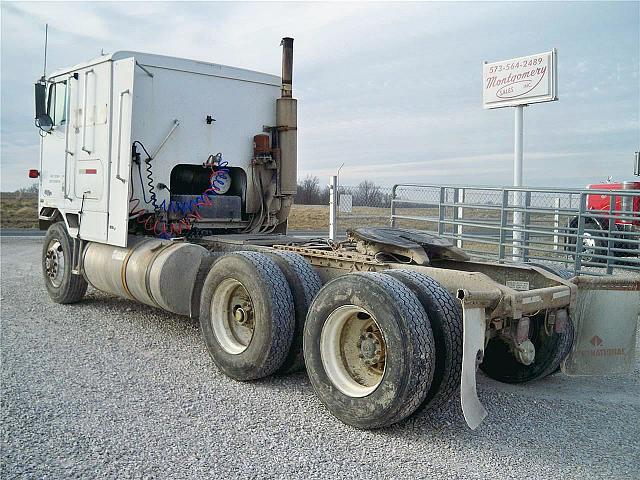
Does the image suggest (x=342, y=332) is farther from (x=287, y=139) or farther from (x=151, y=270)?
(x=287, y=139)

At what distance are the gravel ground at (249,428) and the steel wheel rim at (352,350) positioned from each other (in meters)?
0.31

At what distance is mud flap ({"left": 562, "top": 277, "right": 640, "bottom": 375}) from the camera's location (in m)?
5.16

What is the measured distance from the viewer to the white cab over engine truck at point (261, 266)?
4.32 metres

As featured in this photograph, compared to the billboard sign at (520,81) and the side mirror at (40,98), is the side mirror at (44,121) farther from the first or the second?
the billboard sign at (520,81)

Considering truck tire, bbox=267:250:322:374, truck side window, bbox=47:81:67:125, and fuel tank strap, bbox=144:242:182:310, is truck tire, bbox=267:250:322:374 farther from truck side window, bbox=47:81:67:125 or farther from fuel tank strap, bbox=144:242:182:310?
truck side window, bbox=47:81:67:125

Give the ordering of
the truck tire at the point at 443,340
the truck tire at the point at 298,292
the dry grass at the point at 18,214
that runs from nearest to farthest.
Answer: the truck tire at the point at 443,340 → the truck tire at the point at 298,292 → the dry grass at the point at 18,214

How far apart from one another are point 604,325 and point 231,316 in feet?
10.5

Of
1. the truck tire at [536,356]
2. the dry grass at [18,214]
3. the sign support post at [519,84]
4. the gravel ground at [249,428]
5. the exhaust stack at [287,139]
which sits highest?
A: the sign support post at [519,84]

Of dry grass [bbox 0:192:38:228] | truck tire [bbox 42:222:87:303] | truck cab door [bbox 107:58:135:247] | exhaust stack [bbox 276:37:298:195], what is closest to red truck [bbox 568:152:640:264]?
exhaust stack [bbox 276:37:298:195]

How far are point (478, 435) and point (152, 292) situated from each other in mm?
3935

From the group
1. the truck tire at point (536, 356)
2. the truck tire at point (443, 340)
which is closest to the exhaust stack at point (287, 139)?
the truck tire at point (536, 356)

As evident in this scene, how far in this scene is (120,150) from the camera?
7.47 meters

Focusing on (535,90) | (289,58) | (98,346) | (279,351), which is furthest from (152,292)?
(535,90)

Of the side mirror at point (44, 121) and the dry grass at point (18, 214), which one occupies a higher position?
the side mirror at point (44, 121)
